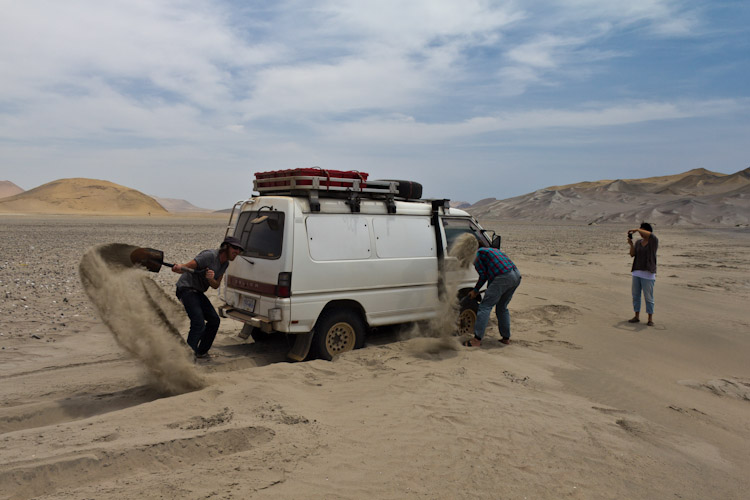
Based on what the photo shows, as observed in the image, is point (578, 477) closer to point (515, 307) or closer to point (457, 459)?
point (457, 459)

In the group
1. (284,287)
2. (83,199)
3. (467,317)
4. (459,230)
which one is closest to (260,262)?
(284,287)

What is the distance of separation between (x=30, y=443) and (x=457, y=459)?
348 cm

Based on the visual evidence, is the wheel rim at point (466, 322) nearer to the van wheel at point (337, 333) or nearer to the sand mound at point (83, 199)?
the van wheel at point (337, 333)

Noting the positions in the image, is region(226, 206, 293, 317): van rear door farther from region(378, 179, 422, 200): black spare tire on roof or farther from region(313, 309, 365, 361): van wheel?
region(378, 179, 422, 200): black spare tire on roof

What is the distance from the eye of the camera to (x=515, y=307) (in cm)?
1083

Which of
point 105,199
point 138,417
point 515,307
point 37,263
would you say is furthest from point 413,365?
point 105,199

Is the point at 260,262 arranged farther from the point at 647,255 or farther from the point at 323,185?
the point at 647,255

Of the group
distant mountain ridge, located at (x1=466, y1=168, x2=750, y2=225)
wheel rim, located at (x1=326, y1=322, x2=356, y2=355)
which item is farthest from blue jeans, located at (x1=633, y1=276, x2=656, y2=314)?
distant mountain ridge, located at (x1=466, y1=168, x2=750, y2=225)

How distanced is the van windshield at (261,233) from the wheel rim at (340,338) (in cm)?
130

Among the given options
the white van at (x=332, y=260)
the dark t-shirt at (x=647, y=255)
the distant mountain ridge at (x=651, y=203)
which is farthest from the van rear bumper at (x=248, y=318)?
the distant mountain ridge at (x=651, y=203)

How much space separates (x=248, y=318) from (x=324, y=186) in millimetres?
1992

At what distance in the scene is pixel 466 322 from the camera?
27.3ft

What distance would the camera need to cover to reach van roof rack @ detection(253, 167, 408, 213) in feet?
20.9

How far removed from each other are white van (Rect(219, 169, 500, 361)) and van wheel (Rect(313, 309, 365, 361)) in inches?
0.5
